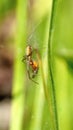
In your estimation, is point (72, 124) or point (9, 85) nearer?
point (72, 124)

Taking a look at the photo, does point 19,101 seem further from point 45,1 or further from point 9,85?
point 9,85

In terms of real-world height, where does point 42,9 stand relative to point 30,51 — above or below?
above

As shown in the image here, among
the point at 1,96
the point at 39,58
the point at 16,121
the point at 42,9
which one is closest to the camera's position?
the point at 39,58

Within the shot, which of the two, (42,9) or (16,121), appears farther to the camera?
(42,9)

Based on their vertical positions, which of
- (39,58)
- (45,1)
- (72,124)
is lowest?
(72,124)

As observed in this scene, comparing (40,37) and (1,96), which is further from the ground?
(40,37)

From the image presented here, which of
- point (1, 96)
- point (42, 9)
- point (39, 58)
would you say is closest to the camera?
point (39, 58)

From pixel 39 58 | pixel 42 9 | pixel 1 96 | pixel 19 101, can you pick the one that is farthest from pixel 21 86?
pixel 1 96

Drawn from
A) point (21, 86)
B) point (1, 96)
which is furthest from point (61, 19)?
point (1, 96)

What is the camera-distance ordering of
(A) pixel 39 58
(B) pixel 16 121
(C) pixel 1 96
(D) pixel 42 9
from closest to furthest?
1. (A) pixel 39 58
2. (B) pixel 16 121
3. (D) pixel 42 9
4. (C) pixel 1 96

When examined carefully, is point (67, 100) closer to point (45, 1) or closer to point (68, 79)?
point (68, 79)
